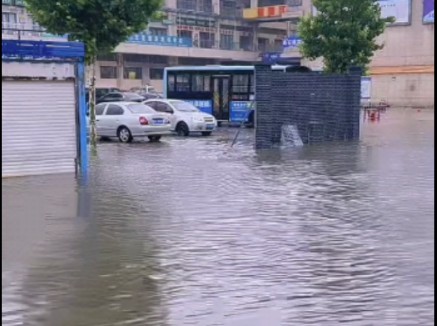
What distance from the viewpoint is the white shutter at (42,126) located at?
13477mm

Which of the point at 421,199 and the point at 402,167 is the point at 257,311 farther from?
the point at 402,167

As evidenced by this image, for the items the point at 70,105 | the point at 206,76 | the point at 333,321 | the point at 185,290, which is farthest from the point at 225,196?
the point at 206,76

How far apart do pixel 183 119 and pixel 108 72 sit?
47.6 metres

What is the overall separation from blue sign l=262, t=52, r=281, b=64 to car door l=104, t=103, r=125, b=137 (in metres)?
52.9

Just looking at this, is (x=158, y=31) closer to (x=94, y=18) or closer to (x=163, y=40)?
(x=163, y=40)

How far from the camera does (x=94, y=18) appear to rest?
64.8 ft

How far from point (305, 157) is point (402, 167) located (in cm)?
313

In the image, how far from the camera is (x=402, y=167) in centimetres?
1600

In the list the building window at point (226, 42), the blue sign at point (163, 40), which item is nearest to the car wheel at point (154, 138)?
the blue sign at point (163, 40)

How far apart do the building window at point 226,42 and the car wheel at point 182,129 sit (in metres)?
55.1

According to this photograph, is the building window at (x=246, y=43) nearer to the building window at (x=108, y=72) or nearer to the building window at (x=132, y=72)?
the building window at (x=132, y=72)

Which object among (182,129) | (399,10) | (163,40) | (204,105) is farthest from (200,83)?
(163,40)

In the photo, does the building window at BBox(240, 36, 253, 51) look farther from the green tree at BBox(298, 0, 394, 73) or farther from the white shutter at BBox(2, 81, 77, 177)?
the white shutter at BBox(2, 81, 77, 177)

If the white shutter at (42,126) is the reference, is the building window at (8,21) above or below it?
above
